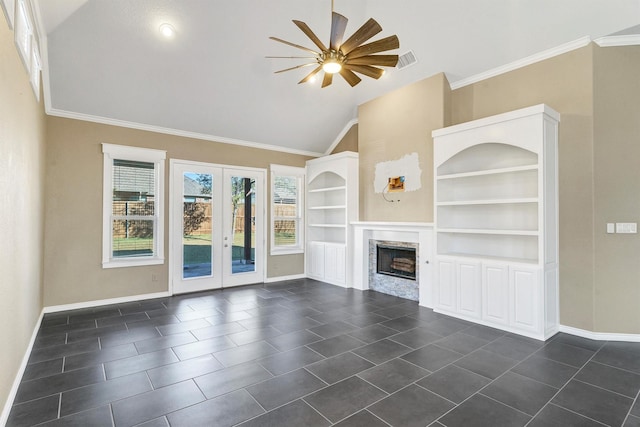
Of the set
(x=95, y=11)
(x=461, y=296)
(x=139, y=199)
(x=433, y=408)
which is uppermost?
(x=95, y=11)

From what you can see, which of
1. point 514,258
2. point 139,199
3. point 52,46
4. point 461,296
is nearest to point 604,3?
point 514,258

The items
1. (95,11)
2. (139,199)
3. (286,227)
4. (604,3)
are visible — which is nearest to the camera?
(604,3)

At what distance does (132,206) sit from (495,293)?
5.72 m

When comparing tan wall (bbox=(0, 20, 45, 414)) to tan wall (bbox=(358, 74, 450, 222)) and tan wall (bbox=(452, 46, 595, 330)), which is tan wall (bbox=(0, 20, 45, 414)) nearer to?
tan wall (bbox=(358, 74, 450, 222))

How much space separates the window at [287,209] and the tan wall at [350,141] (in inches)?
42.1

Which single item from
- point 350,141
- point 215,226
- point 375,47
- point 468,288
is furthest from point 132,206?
point 468,288

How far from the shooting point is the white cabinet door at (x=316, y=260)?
23.1ft

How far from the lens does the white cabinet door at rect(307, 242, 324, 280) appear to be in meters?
7.04

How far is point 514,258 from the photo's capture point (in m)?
4.37

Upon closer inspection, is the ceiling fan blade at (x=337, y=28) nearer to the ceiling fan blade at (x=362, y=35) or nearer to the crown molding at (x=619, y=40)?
the ceiling fan blade at (x=362, y=35)

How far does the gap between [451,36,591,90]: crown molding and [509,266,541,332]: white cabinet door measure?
279 centimetres

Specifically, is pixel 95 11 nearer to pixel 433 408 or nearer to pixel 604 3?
pixel 433 408

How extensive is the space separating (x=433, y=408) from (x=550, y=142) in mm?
3425

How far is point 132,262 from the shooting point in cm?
538
